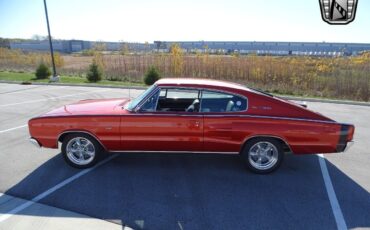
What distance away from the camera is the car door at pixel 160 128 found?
4.37 meters

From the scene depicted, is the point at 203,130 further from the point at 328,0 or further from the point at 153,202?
the point at 328,0

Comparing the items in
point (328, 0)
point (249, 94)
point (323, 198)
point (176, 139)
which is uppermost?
point (328, 0)

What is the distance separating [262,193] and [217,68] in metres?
14.9

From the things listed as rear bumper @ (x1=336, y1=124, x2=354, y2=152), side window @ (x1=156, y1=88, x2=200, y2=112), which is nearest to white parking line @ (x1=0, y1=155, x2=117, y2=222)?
side window @ (x1=156, y1=88, x2=200, y2=112)

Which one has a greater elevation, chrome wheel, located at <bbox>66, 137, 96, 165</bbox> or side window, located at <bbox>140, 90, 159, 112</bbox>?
side window, located at <bbox>140, 90, 159, 112</bbox>

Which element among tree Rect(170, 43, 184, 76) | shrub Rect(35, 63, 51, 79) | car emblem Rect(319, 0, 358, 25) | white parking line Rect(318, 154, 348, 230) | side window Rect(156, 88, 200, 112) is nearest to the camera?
white parking line Rect(318, 154, 348, 230)

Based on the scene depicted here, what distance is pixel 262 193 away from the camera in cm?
401

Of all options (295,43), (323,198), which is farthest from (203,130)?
(295,43)

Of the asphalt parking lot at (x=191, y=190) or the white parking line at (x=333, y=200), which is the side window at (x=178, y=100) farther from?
the white parking line at (x=333, y=200)

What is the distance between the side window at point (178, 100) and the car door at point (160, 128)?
17 mm

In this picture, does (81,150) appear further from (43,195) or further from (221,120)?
(221,120)

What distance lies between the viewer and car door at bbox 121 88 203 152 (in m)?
4.37

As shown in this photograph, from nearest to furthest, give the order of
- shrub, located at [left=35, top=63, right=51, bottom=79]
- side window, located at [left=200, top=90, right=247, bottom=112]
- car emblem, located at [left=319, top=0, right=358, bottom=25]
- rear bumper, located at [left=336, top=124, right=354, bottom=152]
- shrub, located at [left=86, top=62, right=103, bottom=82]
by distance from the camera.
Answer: rear bumper, located at [left=336, top=124, right=354, bottom=152] → side window, located at [left=200, top=90, right=247, bottom=112] → car emblem, located at [left=319, top=0, right=358, bottom=25] → shrub, located at [left=86, top=62, right=103, bottom=82] → shrub, located at [left=35, top=63, right=51, bottom=79]

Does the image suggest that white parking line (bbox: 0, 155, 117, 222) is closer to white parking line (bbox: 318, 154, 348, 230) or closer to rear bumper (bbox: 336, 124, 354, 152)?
white parking line (bbox: 318, 154, 348, 230)
